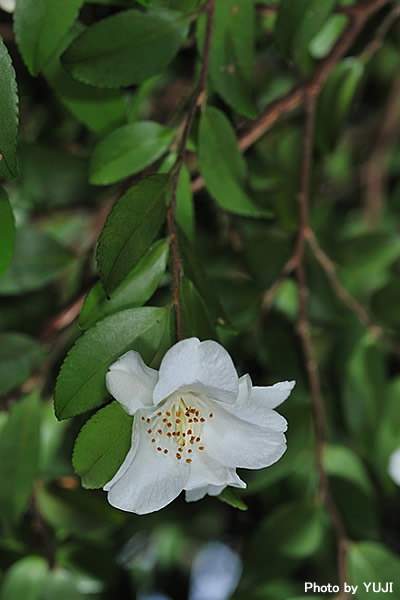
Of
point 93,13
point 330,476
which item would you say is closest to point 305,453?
point 330,476

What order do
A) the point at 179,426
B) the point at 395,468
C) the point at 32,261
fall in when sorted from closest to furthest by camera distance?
the point at 179,426, the point at 32,261, the point at 395,468

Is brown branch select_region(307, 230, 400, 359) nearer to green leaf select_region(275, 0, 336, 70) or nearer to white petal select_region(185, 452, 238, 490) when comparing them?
green leaf select_region(275, 0, 336, 70)

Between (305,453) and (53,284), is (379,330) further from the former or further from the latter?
(53,284)

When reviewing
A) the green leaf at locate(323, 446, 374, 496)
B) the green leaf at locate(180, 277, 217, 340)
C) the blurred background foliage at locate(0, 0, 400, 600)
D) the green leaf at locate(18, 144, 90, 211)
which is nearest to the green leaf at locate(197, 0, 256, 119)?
the blurred background foliage at locate(0, 0, 400, 600)

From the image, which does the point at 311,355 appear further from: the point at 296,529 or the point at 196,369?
the point at 196,369

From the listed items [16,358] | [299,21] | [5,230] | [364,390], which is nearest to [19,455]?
[16,358]

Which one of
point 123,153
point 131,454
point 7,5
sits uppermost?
point 7,5

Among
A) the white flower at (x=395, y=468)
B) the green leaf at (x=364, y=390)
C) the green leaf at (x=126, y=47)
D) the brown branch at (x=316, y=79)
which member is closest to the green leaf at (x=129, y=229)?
the green leaf at (x=126, y=47)
